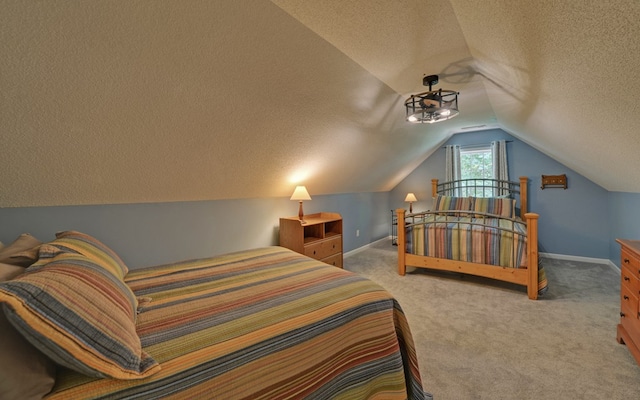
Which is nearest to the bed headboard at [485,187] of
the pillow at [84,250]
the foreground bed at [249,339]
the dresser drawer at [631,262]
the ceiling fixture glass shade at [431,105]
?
the dresser drawer at [631,262]

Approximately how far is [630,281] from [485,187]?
10.9 feet

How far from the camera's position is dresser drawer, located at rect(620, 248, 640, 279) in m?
1.72

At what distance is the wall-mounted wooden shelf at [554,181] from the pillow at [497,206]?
67cm

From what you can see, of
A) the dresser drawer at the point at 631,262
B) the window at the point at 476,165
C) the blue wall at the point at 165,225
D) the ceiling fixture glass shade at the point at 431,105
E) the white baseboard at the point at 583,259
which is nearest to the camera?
the dresser drawer at the point at 631,262

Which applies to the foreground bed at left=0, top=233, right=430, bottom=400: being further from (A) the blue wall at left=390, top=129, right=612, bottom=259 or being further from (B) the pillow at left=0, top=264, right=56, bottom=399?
(A) the blue wall at left=390, top=129, right=612, bottom=259

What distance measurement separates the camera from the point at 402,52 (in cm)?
202

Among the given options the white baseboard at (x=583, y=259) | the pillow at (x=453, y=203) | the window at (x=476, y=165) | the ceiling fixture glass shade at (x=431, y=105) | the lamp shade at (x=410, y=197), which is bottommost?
the white baseboard at (x=583, y=259)

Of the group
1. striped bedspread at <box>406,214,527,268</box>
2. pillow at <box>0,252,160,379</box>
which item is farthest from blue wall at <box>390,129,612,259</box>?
pillow at <box>0,252,160,379</box>

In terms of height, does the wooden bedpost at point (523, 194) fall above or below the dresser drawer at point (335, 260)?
above

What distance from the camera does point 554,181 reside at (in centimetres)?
435

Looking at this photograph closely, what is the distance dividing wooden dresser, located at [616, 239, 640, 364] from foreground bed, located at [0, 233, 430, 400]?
62.8 inches

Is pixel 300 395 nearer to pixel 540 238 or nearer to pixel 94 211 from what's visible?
pixel 94 211

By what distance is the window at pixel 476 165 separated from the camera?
5.02 m

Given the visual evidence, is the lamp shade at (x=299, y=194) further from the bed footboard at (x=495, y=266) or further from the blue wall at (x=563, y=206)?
the blue wall at (x=563, y=206)
